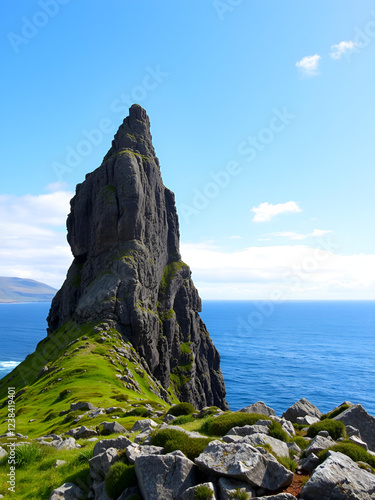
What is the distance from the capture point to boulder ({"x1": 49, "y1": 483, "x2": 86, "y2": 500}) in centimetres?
1502

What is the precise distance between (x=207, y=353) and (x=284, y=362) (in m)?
74.8

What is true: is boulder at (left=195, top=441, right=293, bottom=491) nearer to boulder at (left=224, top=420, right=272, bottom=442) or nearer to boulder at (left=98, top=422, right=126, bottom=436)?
boulder at (left=224, top=420, right=272, bottom=442)

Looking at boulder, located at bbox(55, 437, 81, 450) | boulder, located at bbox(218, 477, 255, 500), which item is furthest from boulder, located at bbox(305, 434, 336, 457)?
boulder, located at bbox(55, 437, 81, 450)

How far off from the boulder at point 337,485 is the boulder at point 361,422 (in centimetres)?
1123

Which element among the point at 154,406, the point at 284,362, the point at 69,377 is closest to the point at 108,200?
the point at 69,377

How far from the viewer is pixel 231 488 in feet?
41.0

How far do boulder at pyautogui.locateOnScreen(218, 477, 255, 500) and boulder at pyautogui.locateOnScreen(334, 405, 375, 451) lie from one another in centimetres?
1387

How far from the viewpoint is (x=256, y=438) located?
15656 millimetres

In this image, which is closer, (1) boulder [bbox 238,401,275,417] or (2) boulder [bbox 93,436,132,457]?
(2) boulder [bbox 93,436,132,457]

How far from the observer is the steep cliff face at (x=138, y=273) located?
8775 centimetres

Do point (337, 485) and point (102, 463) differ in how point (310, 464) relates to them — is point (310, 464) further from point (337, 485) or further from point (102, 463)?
point (102, 463)

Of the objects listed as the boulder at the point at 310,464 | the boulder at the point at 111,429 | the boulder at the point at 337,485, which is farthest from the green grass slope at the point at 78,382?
the boulder at the point at 337,485

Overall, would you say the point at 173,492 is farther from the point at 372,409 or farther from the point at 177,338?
the point at 372,409

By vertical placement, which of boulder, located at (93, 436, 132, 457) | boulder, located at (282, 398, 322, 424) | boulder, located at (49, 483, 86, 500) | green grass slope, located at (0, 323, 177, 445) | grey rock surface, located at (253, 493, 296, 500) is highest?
grey rock surface, located at (253, 493, 296, 500)
